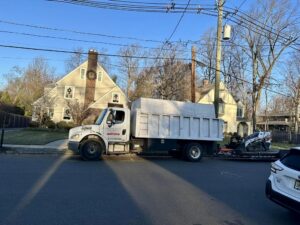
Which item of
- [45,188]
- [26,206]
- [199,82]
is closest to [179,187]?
[45,188]

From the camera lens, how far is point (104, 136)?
16.0 m

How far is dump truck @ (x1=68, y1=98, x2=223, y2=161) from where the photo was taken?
15758 mm

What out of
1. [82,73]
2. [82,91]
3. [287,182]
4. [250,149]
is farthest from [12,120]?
[287,182]

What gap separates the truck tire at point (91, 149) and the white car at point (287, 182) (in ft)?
30.7

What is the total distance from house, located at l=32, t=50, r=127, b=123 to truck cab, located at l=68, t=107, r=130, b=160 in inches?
949

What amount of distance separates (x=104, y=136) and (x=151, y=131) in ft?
7.37

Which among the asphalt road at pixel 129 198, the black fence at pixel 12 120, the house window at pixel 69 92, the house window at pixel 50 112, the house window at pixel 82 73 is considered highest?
the house window at pixel 82 73

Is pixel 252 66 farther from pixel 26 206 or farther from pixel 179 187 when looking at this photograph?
pixel 26 206

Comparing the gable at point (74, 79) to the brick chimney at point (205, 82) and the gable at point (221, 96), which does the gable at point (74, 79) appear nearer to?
the gable at point (221, 96)

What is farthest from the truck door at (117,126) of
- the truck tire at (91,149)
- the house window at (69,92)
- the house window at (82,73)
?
the house window at (82,73)

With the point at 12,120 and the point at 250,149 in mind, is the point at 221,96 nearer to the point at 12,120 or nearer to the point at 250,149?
the point at 12,120

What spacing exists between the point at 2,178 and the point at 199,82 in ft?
179

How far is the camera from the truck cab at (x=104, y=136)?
15.5 metres

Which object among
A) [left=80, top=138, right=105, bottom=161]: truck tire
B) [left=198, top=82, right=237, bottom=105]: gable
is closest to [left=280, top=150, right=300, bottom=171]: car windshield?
[left=80, top=138, right=105, bottom=161]: truck tire
